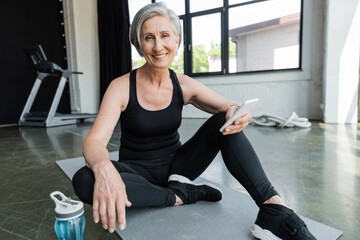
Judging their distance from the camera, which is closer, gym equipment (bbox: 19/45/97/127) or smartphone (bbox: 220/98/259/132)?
smartphone (bbox: 220/98/259/132)

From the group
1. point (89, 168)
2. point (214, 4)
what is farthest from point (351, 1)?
point (89, 168)

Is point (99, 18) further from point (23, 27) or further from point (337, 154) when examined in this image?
point (337, 154)

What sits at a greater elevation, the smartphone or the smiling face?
the smiling face

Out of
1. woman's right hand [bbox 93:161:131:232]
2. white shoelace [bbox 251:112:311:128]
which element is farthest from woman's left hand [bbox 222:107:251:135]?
white shoelace [bbox 251:112:311:128]

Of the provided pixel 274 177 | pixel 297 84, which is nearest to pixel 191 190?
pixel 274 177

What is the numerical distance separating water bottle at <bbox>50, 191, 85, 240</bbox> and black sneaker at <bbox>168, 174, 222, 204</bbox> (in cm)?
53

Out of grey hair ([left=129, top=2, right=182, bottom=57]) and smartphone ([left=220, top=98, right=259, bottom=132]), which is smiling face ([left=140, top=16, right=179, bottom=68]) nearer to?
grey hair ([left=129, top=2, right=182, bottom=57])

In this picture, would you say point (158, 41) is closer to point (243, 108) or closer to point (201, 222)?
point (243, 108)

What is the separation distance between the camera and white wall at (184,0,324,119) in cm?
381

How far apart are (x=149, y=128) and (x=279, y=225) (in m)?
0.60

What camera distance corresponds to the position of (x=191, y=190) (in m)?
1.16

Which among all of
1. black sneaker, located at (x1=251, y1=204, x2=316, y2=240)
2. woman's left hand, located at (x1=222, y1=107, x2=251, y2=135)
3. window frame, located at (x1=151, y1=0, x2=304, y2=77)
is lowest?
black sneaker, located at (x1=251, y1=204, x2=316, y2=240)

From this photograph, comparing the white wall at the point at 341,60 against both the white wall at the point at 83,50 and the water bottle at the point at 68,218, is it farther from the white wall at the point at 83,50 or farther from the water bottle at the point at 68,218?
the white wall at the point at 83,50

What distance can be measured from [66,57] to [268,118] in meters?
4.13
